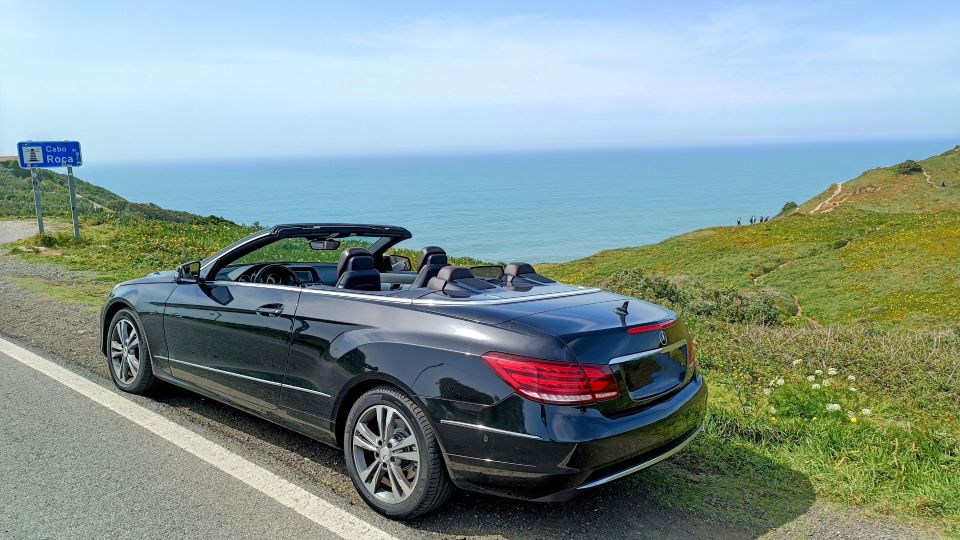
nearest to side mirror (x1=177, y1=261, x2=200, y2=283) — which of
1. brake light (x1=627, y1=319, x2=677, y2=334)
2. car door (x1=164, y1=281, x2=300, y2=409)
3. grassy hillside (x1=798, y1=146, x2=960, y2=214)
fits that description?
car door (x1=164, y1=281, x2=300, y2=409)

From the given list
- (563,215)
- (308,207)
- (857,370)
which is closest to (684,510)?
(857,370)

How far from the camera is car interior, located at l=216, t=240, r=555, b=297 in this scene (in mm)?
4129

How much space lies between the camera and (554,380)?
11.0ft

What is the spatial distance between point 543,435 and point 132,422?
3090 mm

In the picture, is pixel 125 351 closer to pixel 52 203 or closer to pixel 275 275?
pixel 275 275

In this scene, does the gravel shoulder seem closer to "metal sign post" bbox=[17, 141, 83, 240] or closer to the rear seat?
the rear seat

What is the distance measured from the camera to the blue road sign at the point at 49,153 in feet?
55.1

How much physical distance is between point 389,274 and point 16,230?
19.5 meters

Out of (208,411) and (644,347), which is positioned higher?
(644,347)

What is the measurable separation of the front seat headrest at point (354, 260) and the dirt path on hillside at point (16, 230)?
16.9 meters

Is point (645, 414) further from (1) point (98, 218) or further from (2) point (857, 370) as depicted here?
(1) point (98, 218)

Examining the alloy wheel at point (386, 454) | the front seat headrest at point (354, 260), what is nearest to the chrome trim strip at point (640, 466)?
the alloy wheel at point (386, 454)

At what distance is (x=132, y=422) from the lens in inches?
198

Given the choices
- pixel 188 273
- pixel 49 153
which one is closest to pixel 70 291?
pixel 188 273
